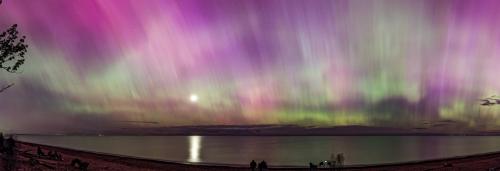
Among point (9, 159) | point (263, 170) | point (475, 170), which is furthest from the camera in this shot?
point (475, 170)

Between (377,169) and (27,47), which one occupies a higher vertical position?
(27,47)

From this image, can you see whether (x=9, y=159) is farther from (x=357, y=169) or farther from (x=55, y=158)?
(x=357, y=169)

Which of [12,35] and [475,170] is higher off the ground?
[12,35]

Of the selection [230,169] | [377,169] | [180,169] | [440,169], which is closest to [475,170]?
[440,169]

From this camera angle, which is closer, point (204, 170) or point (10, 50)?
point (10, 50)

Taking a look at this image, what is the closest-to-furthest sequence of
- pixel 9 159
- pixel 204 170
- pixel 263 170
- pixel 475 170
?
pixel 9 159
pixel 263 170
pixel 475 170
pixel 204 170

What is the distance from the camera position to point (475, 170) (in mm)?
49000

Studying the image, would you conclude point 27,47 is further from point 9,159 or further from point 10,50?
point 9,159

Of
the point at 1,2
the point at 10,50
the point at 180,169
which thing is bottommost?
the point at 180,169

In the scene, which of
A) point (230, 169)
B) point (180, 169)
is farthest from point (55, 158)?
point (230, 169)

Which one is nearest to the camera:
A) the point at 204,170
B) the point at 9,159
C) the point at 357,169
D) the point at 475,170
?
the point at 9,159

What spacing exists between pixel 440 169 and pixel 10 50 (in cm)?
4282

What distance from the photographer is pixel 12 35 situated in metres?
27.2

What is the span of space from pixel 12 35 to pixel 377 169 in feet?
139
